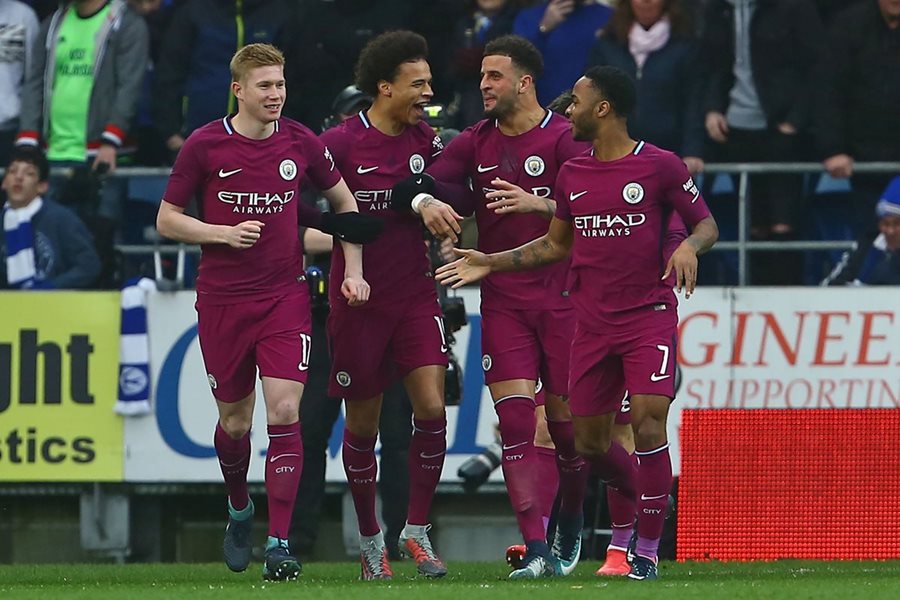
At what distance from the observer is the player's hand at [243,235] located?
10367mm

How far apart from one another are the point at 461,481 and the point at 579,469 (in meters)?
3.03

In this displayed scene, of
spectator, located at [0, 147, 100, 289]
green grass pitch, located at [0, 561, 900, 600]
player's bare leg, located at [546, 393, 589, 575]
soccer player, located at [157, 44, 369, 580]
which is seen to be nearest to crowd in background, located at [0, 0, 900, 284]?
spectator, located at [0, 147, 100, 289]

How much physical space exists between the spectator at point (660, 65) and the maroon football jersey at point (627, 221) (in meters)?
3.85

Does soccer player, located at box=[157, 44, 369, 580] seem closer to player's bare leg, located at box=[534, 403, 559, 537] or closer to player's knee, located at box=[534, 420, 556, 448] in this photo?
player's bare leg, located at box=[534, 403, 559, 537]

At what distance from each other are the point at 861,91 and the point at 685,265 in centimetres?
477

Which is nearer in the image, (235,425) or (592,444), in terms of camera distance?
(592,444)

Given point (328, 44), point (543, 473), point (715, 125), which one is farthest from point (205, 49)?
point (543, 473)

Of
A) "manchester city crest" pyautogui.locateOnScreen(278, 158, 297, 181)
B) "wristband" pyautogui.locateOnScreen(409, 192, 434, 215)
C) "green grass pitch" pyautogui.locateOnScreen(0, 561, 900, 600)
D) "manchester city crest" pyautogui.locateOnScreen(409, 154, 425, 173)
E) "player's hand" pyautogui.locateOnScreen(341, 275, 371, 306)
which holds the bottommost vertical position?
"green grass pitch" pyautogui.locateOnScreen(0, 561, 900, 600)

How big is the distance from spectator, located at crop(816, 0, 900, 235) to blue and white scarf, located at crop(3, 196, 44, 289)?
201 inches

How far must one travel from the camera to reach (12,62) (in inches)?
606

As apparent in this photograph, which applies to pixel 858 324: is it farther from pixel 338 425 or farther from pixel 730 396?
pixel 338 425

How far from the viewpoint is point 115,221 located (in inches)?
585

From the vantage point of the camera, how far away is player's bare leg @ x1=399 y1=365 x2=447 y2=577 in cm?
1096

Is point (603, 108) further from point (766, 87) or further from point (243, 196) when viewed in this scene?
point (766, 87)
